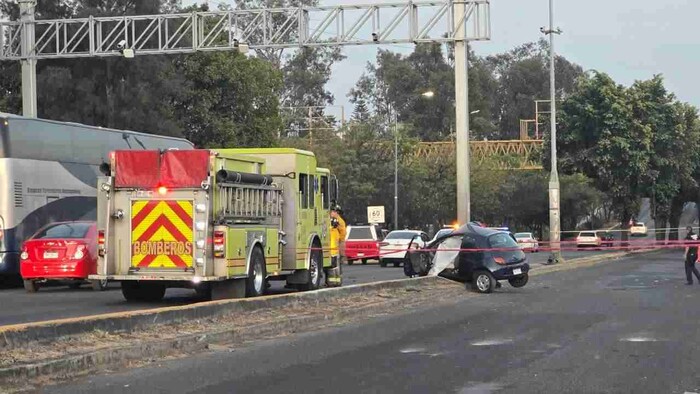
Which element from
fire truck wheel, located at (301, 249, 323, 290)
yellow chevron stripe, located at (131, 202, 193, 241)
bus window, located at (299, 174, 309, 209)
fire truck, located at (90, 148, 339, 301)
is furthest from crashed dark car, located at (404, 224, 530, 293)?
yellow chevron stripe, located at (131, 202, 193, 241)

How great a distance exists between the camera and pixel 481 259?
902 inches

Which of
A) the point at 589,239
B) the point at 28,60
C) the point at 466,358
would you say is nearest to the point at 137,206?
the point at 466,358

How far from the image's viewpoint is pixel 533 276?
98.6 feet

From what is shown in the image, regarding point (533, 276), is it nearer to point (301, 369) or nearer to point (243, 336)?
point (243, 336)

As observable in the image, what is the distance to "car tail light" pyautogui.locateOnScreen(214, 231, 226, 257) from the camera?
1634cm

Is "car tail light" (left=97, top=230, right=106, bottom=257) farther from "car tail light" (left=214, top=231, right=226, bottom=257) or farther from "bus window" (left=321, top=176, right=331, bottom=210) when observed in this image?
"bus window" (left=321, top=176, right=331, bottom=210)

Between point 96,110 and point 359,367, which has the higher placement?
point 96,110

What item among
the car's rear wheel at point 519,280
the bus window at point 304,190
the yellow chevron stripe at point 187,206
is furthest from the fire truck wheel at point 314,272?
the car's rear wheel at point 519,280

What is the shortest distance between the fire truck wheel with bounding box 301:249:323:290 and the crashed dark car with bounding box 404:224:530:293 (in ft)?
13.1

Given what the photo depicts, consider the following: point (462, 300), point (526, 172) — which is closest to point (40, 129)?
point (462, 300)

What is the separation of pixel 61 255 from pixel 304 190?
544 centimetres

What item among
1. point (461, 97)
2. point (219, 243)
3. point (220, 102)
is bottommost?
point (219, 243)

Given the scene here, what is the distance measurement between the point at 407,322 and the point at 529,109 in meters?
92.5

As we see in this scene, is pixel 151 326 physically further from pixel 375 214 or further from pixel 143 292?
pixel 375 214
